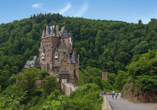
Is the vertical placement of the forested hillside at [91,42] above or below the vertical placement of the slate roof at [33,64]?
above

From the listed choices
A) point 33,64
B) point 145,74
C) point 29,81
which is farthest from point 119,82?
point 145,74

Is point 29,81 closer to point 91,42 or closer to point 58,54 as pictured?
point 58,54

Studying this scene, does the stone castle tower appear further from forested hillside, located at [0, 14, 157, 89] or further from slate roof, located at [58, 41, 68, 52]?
forested hillside, located at [0, 14, 157, 89]

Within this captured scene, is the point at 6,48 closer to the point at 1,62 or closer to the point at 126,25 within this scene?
the point at 1,62

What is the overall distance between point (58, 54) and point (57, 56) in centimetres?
62

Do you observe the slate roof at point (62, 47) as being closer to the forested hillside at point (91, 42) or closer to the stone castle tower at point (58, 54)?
the stone castle tower at point (58, 54)

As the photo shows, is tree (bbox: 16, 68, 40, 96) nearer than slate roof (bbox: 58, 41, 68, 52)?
Yes

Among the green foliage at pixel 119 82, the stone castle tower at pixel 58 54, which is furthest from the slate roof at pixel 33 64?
the green foliage at pixel 119 82

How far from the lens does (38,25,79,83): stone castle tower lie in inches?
2066

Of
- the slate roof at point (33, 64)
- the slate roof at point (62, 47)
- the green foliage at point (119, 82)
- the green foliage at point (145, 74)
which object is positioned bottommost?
the green foliage at point (119, 82)

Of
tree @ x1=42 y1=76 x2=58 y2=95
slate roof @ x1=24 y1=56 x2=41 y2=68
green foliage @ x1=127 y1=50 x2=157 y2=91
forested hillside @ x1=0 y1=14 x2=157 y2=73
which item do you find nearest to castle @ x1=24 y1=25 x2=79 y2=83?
slate roof @ x1=24 y1=56 x2=41 y2=68

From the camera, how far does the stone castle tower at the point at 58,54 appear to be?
2066 inches

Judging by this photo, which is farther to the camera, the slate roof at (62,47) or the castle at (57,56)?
the slate roof at (62,47)

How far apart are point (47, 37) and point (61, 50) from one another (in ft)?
22.7
